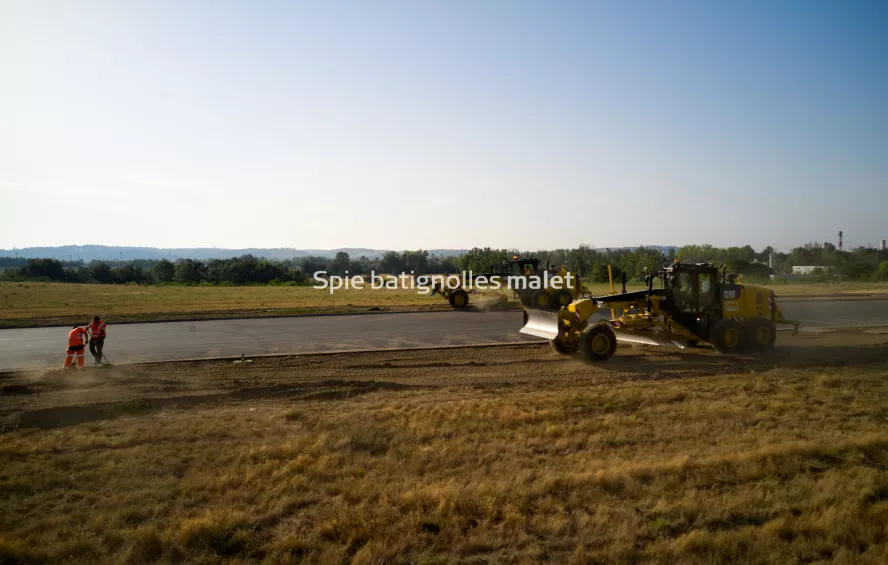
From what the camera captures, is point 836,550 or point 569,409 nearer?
point 836,550

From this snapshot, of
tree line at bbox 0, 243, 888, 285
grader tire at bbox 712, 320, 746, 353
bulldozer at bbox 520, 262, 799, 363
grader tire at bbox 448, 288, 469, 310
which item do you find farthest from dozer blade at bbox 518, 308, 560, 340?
tree line at bbox 0, 243, 888, 285

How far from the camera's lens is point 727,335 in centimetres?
1527

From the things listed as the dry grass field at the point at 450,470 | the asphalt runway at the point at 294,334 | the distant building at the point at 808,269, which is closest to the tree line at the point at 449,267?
the distant building at the point at 808,269

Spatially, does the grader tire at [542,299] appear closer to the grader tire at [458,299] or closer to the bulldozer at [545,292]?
the bulldozer at [545,292]

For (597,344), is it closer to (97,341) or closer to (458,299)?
(97,341)

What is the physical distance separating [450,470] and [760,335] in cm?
1149

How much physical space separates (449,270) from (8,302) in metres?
68.1

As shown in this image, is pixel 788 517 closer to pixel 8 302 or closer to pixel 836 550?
pixel 836 550

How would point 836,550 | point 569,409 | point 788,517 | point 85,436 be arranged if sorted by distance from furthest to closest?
1. point 569,409
2. point 85,436
3. point 788,517
4. point 836,550

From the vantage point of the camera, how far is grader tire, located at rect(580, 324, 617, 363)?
583 inches

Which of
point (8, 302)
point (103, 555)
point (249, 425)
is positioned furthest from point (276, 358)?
point (8, 302)

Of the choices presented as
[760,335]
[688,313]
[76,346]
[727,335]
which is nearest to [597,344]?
[688,313]

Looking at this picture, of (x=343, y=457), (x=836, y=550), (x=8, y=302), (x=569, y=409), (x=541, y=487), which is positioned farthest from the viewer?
(x=8, y=302)

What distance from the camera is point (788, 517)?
19.5ft
